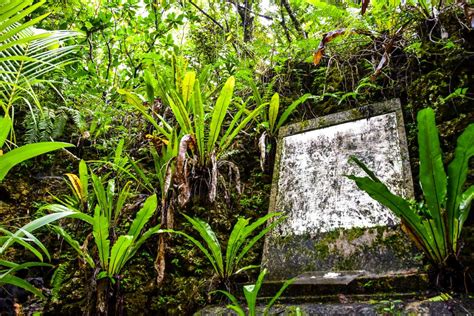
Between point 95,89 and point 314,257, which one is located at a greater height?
point 95,89

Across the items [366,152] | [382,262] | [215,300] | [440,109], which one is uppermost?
[440,109]

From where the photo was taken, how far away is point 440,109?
82.4 inches

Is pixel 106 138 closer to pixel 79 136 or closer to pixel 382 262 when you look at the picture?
pixel 79 136

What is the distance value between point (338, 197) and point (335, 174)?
0.19 metres

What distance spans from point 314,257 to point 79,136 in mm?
2526

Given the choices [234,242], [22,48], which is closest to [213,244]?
[234,242]

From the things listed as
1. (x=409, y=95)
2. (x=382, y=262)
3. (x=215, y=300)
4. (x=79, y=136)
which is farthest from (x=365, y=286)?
(x=79, y=136)

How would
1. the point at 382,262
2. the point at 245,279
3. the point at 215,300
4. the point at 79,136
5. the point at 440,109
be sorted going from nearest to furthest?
the point at 382,262 < the point at 215,300 < the point at 245,279 < the point at 440,109 < the point at 79,136

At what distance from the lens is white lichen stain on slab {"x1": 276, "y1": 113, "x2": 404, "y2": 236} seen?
6.18ft

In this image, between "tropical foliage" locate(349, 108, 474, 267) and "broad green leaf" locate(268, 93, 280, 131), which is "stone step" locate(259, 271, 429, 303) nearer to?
"tropical foliage" locate(349, 108, 474, 267)

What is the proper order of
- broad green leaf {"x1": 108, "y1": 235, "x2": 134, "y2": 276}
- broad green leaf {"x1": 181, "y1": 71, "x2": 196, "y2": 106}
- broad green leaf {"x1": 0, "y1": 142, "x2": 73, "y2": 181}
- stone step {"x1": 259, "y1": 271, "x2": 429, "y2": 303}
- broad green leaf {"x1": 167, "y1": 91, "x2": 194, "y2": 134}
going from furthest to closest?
broad green leaf {"x1": 181, "y1": 71, "x2": 196, "y2": 106}, broad green leaf {"x1": 167, "y1": 91, "x2": 194, "y2": 134}, broad green leaf {"x1": 108, "y1": 235, "x2": 134, "y2": 276}, stone step {"x1": 259, "y1": 271, "x2": 429, "y2": 303}, broad green leaf {"x1": 0, "y1": 142, "x2": 73, "y2": 181}

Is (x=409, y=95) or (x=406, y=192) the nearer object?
(x=406, y=192)

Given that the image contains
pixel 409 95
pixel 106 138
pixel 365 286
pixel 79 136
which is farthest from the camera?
pixel 106 138

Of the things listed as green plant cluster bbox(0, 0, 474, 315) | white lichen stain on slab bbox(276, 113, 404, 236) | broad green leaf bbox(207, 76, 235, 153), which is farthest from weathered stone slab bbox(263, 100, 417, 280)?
broad green leaf bbox(207, 76, 235, 153)
